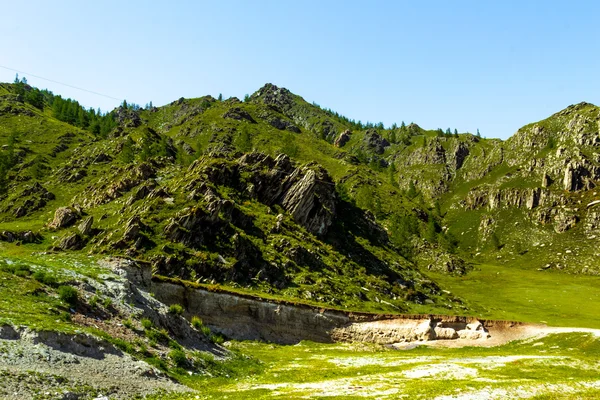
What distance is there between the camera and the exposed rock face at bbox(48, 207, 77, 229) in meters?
87.7

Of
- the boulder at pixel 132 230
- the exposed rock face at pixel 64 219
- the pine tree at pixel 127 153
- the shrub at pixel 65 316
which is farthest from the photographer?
the pine tree at pixel 127 153

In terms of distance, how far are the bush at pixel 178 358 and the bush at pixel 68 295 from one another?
9207 mm

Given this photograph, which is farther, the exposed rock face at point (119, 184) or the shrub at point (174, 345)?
the exposed rock face at point (119, 184)

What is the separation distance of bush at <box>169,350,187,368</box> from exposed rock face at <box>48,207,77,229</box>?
6748cm

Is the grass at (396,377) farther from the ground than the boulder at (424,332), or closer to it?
farther from the ground

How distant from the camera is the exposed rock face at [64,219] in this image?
8769 cm

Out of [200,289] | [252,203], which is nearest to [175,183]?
[252,203]

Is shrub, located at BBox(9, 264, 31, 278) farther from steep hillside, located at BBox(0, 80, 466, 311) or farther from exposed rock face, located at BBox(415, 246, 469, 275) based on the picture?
exposed rock face, located at BBox(415, 246, 469, 275)

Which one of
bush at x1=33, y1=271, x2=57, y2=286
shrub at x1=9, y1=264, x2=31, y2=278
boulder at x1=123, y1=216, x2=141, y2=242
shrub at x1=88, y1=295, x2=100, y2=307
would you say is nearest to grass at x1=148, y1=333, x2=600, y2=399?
shrub at x1=88, y1=295, x2=100, y2=307

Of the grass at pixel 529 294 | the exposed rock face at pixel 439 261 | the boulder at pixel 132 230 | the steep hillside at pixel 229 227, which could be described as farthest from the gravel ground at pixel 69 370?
the exposed rock face at pixel 439 261

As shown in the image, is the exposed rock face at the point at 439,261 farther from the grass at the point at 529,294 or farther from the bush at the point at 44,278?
the bush at the point at 44,278

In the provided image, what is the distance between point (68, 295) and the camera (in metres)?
33.9

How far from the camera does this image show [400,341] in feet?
221

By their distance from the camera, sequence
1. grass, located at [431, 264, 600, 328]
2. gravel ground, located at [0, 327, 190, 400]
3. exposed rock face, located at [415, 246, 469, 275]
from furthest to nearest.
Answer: exposed rock face, located at [415, 246, 469, 275], grass, located at [431, 264, 600, 328], gravel ground, located at [0, 327, 190, 400]
